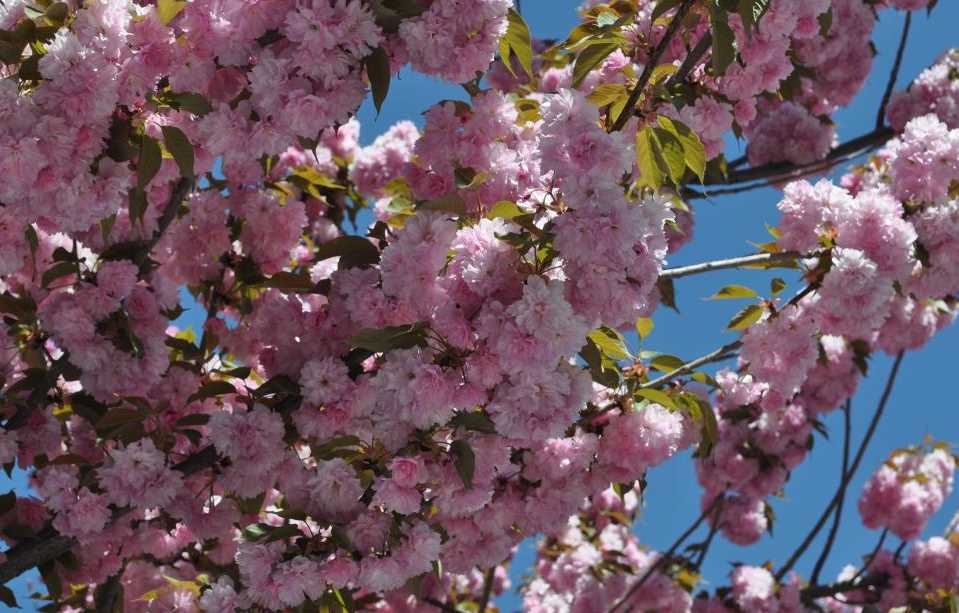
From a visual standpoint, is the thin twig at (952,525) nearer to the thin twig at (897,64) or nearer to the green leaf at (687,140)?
the thin twig at (897,64)

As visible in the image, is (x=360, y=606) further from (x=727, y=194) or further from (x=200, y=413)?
(x=727, y=194)

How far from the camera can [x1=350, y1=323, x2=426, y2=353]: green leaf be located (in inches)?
81.0

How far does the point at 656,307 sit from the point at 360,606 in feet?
5.08

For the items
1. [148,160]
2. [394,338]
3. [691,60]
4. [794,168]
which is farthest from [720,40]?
[794,168]

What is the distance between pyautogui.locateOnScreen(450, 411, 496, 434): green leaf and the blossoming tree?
15 millimetres

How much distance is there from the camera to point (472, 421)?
218 centimetres

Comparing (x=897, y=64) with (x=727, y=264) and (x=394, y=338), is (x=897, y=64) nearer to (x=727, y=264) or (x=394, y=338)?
(x=727, y=264)

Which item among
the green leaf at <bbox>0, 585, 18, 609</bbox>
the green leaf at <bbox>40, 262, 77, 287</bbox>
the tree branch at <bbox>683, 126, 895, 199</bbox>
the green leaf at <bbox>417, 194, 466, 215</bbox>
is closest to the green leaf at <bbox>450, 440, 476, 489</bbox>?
the green leaf at <bbox>417, 194, 466, 215</bbox>

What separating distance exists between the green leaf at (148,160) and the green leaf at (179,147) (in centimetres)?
3

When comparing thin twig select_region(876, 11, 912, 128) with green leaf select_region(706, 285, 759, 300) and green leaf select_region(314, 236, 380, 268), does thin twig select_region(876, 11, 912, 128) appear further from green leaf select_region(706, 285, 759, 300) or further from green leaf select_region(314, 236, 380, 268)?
green leaf select_region(314, 236, 380, 268)

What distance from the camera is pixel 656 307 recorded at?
3633 millimetres

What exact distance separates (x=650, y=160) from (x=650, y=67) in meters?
0.21

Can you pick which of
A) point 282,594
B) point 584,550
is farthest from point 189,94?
point 584,550

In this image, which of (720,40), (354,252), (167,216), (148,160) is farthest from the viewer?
(167,216)
